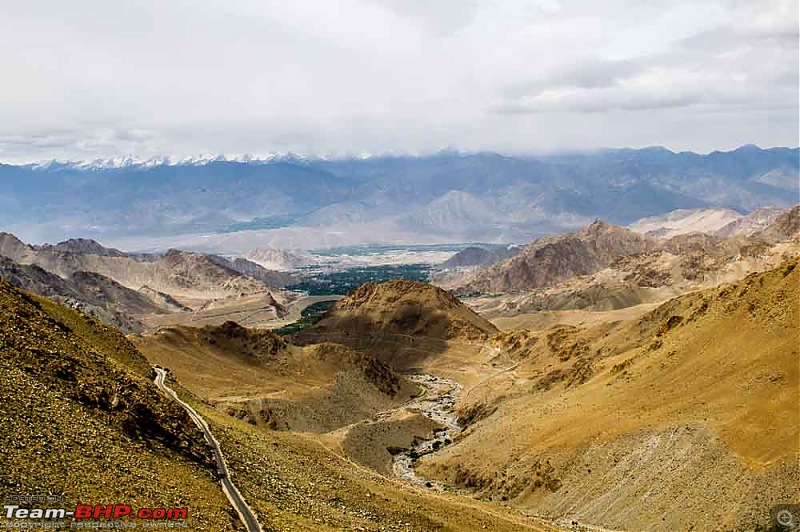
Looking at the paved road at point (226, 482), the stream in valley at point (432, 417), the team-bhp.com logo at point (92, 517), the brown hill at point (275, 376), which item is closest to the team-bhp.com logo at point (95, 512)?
the team-bhp.com logo at point (92, 517)

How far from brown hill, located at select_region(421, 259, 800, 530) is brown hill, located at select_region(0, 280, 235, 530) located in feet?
128

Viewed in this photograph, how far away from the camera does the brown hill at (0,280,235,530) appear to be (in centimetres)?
3043

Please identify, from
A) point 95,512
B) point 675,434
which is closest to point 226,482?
point 95,512

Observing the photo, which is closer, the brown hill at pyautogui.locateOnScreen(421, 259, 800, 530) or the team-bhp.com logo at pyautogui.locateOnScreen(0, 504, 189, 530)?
the team-bhp.com logo at pyautogui.locateOnScreen(0, 504, 189, 530)

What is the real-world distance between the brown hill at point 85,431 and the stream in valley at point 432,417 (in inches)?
1767

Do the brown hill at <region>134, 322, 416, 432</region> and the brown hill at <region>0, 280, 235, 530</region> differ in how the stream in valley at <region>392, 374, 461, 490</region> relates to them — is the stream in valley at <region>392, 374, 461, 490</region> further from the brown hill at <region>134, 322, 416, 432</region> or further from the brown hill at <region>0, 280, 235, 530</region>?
the brown hill at <region>0, 280, 235, 530</region>

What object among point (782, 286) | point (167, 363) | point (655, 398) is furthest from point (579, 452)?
point (167, 363)

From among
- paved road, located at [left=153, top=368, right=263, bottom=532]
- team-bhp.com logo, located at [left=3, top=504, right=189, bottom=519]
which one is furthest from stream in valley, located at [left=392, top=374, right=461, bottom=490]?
team-bhp.com logo, located at [left=3, top=504, right=189, bottom=519]

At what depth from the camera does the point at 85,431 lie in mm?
35000

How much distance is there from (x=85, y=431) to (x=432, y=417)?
10089 centimetres

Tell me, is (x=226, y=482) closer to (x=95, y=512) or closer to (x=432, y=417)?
(x=95, y=512)

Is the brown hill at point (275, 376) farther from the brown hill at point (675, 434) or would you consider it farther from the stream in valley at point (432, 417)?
the brown hill at point (675, 434)

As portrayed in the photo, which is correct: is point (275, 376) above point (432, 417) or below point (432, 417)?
above

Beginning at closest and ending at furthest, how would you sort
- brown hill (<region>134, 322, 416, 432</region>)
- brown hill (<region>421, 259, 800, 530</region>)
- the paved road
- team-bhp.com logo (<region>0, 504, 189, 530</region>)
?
team-bhp.com logo (<region>0, 504, 189, 530</region>)
the paved road
brown hill (<region>421, 259, 800, 530</region>)
brown hill (<region>134, 322, 416, 432</region>)
